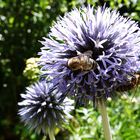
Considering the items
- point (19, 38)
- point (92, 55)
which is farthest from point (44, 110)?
point (19, 38)

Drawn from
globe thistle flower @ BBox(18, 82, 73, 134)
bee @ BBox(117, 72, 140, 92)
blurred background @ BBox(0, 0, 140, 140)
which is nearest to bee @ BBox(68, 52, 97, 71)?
bee @ BBox(117, 72, 140, 92)

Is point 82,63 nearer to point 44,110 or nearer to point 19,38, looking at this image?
point 44,110

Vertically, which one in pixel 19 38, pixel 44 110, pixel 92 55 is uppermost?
pixel 19 38

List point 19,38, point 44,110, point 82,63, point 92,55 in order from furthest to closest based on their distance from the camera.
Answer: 1. point 19,38
2. point 44,110
3. point 92,55
4. point 82,63

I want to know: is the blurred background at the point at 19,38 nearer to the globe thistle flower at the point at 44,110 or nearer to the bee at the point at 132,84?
the globe thistle flower at the point at 44,110

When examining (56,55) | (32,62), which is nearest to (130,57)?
(56,55)

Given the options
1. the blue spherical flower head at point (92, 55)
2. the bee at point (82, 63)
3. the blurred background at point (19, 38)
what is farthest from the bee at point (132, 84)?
the blurred background at point (19, 38)
